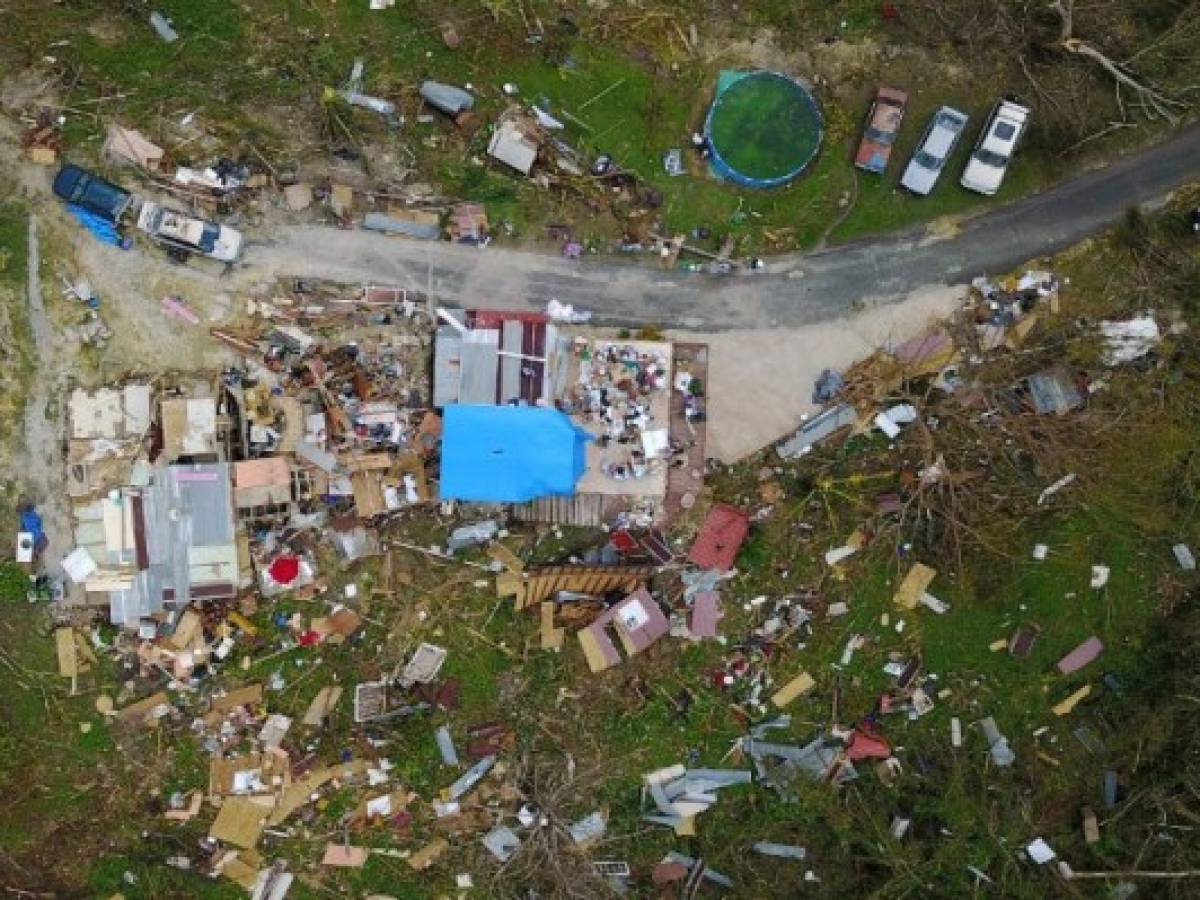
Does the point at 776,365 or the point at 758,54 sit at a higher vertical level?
the point at 758,54

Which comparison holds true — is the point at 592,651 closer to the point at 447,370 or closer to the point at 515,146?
the point at 447,370

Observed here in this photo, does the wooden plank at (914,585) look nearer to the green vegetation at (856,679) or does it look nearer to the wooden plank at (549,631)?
the green vegetation at (856,679)

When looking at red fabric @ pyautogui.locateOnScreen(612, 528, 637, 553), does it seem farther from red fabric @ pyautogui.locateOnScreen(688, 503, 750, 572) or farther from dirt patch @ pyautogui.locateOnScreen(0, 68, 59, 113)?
dirt patch @ pyautogui.locateOnScreen(0, 68, 59, 113)

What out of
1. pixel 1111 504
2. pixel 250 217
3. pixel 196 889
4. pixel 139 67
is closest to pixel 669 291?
pixel 250 217

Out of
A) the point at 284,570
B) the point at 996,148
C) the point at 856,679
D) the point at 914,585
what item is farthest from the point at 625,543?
the point at 996,148

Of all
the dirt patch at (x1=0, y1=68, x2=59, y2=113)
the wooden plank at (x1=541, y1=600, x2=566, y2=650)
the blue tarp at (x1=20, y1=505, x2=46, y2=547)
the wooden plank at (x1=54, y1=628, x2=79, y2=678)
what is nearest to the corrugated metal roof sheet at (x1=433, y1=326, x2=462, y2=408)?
the wooden plank at (x1=541, y1=600, x2=566, y2=650)

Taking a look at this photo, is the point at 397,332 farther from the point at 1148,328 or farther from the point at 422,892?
the point at 1148,328

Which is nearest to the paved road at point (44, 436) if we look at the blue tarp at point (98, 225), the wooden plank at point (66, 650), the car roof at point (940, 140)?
the blue tarp at point (98, 225)
